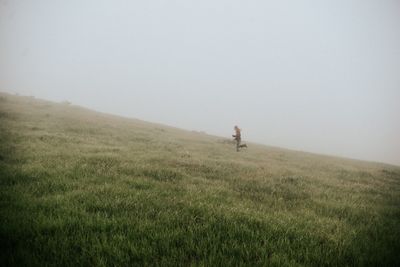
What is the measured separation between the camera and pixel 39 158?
514 inches

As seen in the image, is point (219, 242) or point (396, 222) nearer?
point (219, 242)

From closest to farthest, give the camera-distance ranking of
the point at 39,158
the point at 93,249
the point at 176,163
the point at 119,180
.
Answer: the point at 93,249, the point at 119,180, the point at 39,158, the point at 176,163

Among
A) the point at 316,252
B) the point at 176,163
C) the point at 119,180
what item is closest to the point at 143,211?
the point at 119,180

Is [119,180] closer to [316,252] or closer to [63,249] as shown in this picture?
[63,249]

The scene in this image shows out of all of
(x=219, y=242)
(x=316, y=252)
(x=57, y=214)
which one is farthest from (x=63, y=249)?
(x=316, y=252)

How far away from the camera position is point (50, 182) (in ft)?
31.4

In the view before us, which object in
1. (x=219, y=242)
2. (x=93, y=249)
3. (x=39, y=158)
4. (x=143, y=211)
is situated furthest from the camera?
(x=39, y=158)

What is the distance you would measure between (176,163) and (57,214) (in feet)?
27.8

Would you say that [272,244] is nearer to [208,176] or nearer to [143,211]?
[143,211]

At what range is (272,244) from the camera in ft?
21.1

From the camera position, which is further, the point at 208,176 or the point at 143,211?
the point at 208,176

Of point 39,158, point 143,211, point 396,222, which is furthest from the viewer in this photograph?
point 39,158

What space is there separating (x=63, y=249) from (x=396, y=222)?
30.4 ft

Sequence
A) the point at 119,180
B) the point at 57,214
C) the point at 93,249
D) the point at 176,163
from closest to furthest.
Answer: the point at 93,249
the point at 57,214
the point at 119,180
the point at 176,163
